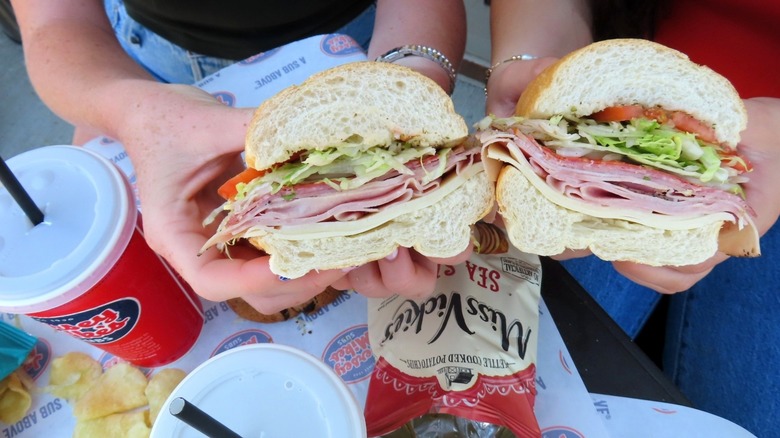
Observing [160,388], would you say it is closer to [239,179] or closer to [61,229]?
[61,229]

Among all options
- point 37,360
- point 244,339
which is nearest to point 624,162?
point 244,339

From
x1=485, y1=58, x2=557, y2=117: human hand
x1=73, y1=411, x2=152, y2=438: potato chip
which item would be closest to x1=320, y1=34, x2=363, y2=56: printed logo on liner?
x1=485, y1=58, x2=557, y2=117: human hand

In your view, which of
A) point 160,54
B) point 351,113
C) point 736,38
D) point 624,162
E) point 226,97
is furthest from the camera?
point 160,54

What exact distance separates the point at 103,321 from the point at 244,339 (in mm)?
338

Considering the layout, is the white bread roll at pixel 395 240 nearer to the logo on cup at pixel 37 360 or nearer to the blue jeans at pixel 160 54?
the logo on cup at pixel 37 360

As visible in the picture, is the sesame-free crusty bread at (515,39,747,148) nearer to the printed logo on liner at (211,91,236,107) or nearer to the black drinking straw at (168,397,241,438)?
the black drinking straw at (168,397,241,438)

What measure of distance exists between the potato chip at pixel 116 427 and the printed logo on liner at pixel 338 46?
119 cm

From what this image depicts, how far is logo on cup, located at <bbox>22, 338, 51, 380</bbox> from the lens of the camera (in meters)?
1.31

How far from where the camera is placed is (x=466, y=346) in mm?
1178

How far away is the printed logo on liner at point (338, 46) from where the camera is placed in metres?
1.72

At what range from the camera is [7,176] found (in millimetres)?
985

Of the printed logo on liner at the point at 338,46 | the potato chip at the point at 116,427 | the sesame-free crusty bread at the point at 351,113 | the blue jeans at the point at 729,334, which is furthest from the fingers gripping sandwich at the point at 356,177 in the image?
the blue jeans at the point at 729,334

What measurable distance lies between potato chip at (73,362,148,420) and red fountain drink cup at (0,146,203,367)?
46 millimetres

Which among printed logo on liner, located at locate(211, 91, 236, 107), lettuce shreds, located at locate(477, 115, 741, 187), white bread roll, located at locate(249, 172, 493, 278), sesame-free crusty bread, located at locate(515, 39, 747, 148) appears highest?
sesame-free crusty bread, located at locate(515, 39, 747, 148)
